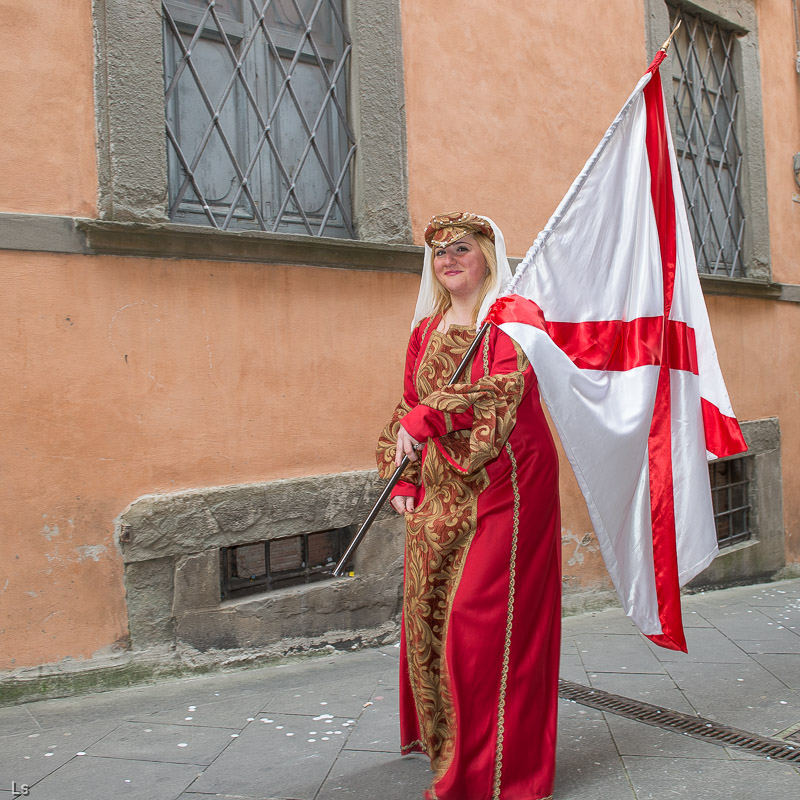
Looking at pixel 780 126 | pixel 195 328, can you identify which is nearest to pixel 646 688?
pixel 195 328

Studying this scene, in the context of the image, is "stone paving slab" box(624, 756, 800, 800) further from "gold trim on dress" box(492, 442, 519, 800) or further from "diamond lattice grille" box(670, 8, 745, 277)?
"diamond lattice grille" box(670, 8, 745, 277)

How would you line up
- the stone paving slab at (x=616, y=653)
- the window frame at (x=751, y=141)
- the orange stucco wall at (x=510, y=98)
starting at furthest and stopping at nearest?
the window frame at (x=751, y=141), the orange stucco wall at (x=510, y=98), the stone paving slab at (x=616, y=653)

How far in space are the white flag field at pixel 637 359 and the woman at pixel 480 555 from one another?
Answer: 16cm

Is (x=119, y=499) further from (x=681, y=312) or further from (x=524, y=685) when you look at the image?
(x=681, y=312)

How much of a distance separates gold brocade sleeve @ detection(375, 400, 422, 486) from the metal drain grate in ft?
4.84

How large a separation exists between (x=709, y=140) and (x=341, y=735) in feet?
19.9

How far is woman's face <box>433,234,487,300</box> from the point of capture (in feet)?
9.44

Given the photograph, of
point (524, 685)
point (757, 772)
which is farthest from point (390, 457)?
point (757, 772)

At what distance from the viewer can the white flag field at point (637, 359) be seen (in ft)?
9.48

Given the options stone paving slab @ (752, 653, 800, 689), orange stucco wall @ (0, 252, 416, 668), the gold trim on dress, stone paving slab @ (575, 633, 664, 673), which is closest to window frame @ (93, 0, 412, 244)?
orange stucco wall @ (0, 252, 416, 668)

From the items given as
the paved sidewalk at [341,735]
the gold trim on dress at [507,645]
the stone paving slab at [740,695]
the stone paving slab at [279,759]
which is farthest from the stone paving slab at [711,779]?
the stone paving slab at [279,759]

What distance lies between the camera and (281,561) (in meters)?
4.46

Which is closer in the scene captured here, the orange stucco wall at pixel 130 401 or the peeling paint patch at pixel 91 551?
the orange stucco wall at pixel 130 401

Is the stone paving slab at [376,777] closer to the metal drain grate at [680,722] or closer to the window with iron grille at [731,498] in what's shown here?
the metal drain grate at [680,722]
